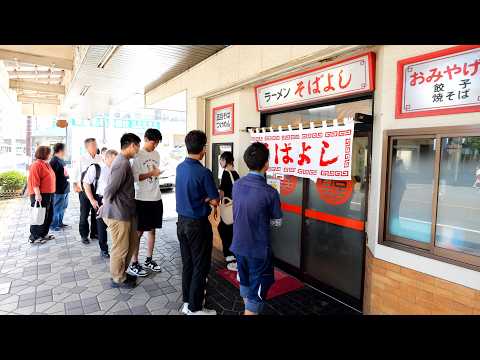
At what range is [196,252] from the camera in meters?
3.53

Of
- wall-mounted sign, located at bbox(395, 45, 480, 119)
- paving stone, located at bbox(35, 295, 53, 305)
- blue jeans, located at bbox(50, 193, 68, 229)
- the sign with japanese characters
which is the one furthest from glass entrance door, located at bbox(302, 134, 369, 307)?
blue jeans, located at bbox(50, 193, 68, 229)

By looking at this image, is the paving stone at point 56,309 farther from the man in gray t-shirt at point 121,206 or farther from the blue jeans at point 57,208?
the blue jeans at point 57,208

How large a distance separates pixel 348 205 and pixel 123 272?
3634mm

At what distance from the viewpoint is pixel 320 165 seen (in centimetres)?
416

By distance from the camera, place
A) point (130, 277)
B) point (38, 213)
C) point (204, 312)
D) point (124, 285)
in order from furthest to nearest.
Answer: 1. point (38, 213)
2. point (130, 277)
3. point (124, 285)
4. point (204, 312)

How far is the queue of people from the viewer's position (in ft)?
9.61

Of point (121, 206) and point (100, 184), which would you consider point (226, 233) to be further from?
point (100, 184)

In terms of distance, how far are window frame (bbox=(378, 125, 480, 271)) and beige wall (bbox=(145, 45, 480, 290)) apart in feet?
0.20

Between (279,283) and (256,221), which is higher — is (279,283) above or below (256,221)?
below

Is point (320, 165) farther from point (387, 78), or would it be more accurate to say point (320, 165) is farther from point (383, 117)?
point (387, 78)

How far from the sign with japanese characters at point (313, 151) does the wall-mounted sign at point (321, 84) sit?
1.82 feet

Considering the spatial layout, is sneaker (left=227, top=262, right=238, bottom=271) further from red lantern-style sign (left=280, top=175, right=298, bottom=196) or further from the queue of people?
red lantern-style sign (left=280, top=175, right=298, bottom=196)

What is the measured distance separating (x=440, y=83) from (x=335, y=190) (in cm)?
199

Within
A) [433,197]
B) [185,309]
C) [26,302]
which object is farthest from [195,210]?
[26,302]
